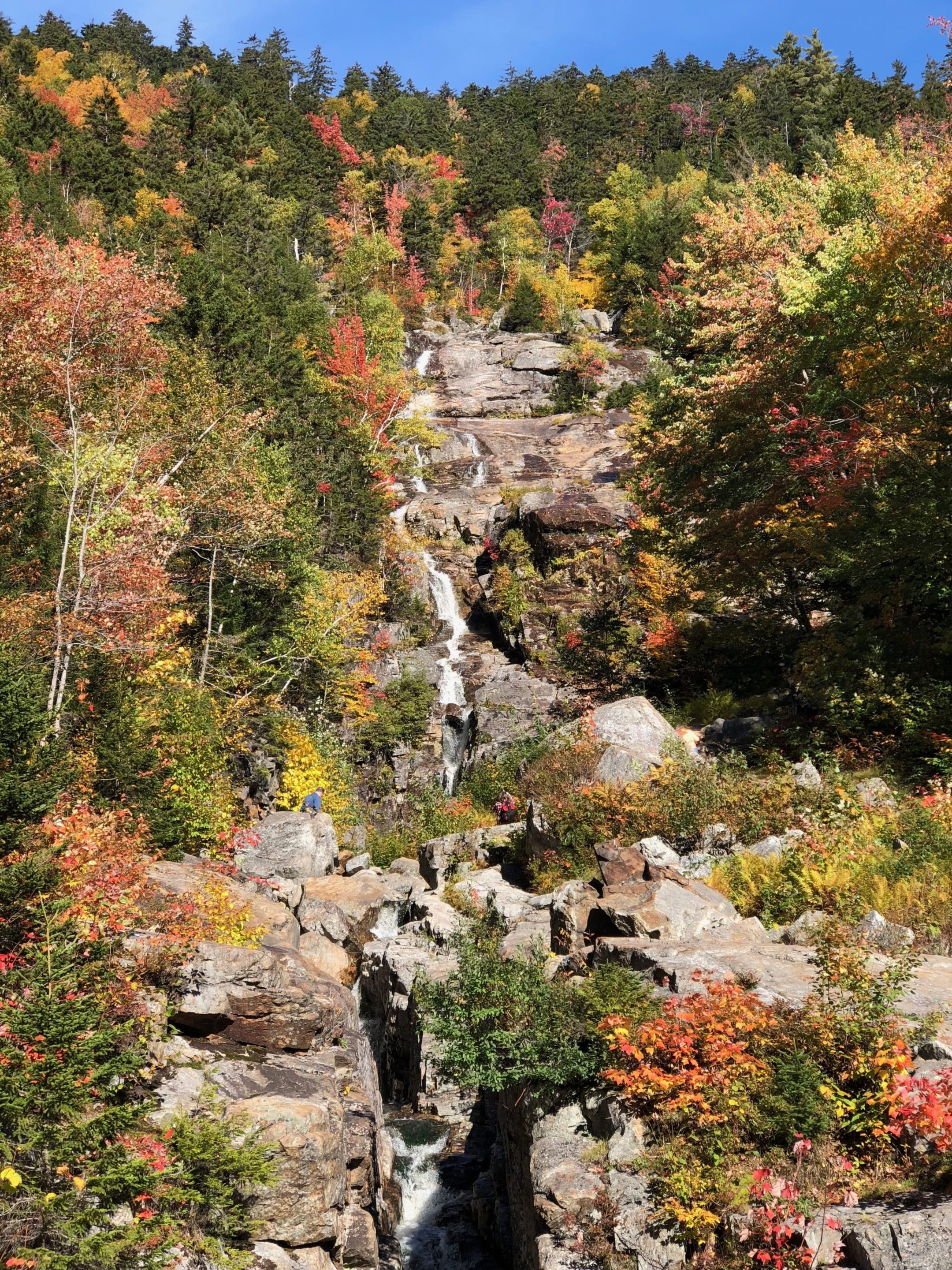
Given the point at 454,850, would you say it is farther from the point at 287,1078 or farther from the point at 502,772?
the point at 287,1078

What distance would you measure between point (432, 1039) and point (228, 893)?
14.4 feet

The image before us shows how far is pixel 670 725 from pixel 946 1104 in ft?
46.8

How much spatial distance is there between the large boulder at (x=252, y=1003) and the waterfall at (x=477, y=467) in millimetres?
35830

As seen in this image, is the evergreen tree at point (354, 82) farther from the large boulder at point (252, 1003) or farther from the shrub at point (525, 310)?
the large boulder at point (252, 1003)

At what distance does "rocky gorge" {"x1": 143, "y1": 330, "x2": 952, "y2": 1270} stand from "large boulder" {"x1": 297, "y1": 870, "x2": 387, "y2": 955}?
58 millimetres

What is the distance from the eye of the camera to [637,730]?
2041cm

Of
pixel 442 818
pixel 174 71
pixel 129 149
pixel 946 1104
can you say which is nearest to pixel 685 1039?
pixel 946 1104

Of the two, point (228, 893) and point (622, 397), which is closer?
point (228, 893)

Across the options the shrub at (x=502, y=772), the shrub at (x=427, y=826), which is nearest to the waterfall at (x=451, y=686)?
the shrub at (x=427, y=826)

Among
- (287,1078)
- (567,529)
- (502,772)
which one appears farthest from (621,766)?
(567,529)

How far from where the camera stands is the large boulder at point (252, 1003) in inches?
464

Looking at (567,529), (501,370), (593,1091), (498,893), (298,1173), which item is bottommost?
(298,1173)

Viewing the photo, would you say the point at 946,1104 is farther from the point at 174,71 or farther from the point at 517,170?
the point at 174,71

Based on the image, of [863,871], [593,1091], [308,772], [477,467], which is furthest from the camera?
[477,467]
